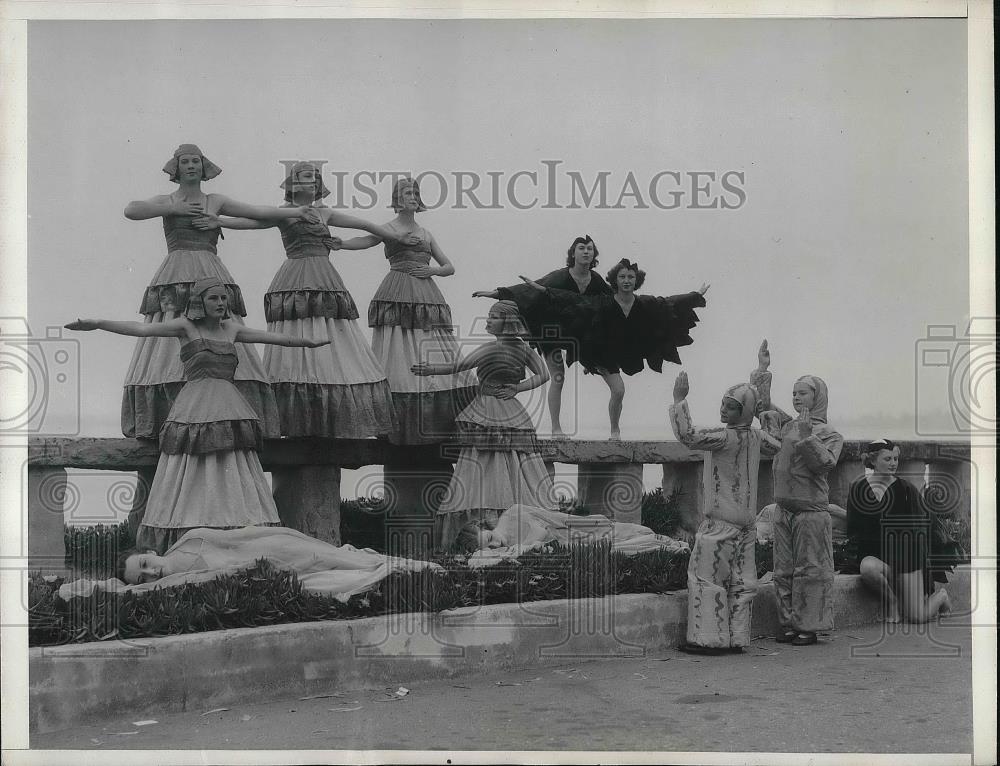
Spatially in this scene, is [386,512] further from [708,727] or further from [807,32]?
[807,32]

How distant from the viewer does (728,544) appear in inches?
252

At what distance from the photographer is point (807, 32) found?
6.33 metres

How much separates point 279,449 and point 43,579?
1.59m

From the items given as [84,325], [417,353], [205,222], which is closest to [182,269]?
[205,222]

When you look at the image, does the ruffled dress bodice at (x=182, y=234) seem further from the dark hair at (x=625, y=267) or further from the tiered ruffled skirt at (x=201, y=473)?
the dark hair at (x=625, y=267)

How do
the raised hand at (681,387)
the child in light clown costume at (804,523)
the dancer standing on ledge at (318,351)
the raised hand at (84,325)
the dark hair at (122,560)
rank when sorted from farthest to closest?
1. the dancer standing on ledge at (318,351)
2. the child in light clown costume at (804,523)
3. the dark hair at (122,560)
4. the raised hand at (681,387)
5. the raised hand at (84,325)

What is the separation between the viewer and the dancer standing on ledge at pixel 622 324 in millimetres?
7512

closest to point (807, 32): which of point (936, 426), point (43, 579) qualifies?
point (936, 426)

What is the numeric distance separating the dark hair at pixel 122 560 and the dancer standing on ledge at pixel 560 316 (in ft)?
7.68

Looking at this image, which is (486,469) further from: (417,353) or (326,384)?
(326,384)

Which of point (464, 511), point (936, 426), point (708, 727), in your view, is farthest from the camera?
point (464, 511)

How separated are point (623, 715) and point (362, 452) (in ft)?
8.33

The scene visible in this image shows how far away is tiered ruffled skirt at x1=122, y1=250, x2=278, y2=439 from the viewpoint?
6793 mm

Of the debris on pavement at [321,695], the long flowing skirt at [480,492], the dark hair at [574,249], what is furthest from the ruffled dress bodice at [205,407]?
the dark hair at [574,249]
